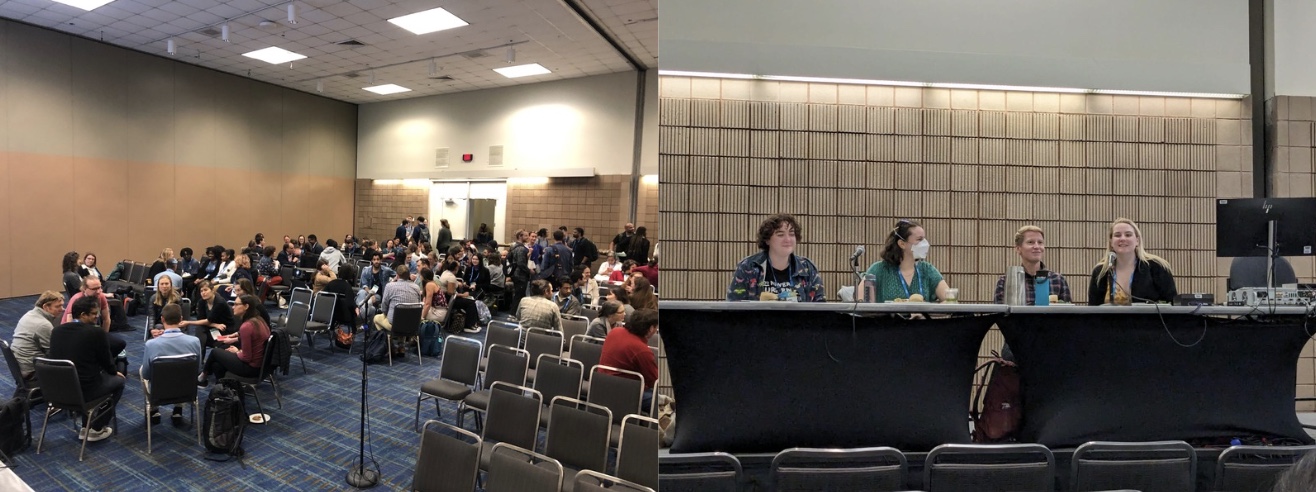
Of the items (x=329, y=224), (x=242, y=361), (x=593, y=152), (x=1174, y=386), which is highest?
(x=593, y=152)

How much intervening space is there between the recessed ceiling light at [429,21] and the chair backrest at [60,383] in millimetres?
6497

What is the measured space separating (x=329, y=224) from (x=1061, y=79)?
54.0ft

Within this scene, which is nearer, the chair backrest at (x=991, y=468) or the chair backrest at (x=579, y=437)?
the chair backrest at (x=991, y=468)

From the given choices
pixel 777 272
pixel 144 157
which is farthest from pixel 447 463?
pixel 144 157

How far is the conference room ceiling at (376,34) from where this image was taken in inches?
357

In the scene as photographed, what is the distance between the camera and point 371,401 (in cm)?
548

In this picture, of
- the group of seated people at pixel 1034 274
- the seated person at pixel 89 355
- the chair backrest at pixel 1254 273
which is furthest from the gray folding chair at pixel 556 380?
the chair backrest at pixel 1254 273

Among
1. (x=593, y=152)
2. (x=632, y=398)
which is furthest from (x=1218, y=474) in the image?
(x=593, y=152)

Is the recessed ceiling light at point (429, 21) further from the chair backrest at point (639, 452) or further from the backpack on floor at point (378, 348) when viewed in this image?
the chair backrest at point (639, 452)

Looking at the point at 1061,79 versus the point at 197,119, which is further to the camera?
the point at 197,119

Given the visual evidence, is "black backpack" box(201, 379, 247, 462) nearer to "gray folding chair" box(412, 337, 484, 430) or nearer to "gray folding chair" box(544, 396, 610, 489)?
"gray folding chair" box(412, 337, 484, 430)

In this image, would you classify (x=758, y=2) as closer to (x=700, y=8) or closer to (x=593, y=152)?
(x=700, y=8)

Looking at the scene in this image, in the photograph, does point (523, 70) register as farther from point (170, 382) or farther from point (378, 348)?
point (170, 382)

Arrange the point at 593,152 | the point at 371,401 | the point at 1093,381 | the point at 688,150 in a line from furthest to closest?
the point at 593,152 < the point at 371,401 < the point at 688,150 < the point at 1093,381
